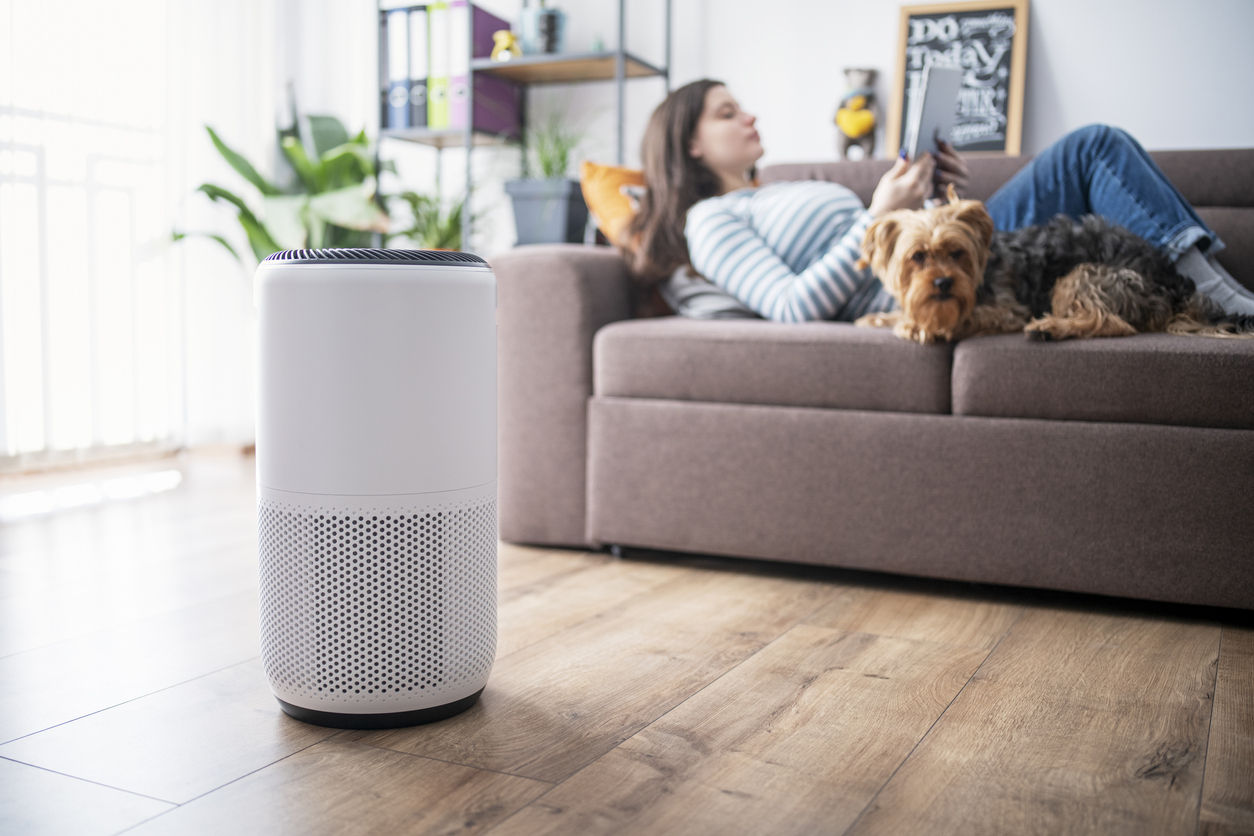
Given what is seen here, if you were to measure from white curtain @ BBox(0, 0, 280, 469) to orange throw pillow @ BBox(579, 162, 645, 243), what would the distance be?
146 cm

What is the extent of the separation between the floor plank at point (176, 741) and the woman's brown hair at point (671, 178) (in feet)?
4.49

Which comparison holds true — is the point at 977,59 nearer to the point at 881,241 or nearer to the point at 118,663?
the point at 881,241

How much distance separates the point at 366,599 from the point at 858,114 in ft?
7.81

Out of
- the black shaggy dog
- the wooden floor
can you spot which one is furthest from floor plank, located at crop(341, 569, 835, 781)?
→ the black shaggy dog

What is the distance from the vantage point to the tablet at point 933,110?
1.97 meters

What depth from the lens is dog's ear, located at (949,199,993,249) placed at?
1.85 meters

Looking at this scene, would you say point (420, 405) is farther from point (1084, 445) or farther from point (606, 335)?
point (1084, 445)

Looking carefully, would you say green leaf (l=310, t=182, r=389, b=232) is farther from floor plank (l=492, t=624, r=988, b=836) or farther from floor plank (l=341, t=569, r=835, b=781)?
floor plank (l=492, t=624, r=988, b=836)

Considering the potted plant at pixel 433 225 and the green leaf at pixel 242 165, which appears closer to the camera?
the green leaf at pixel 242 165

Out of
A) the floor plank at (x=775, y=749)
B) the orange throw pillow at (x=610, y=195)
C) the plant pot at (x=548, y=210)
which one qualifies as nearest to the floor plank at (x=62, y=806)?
the floor plank at (x=775, y=749)

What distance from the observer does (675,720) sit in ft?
3.98

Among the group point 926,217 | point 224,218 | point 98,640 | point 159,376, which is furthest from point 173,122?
point 926,217

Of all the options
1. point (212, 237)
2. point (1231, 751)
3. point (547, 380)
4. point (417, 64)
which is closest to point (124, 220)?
point (212, 237)

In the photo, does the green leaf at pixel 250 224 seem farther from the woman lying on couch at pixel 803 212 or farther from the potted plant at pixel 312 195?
the woman lying on couch at pixel 803 212
